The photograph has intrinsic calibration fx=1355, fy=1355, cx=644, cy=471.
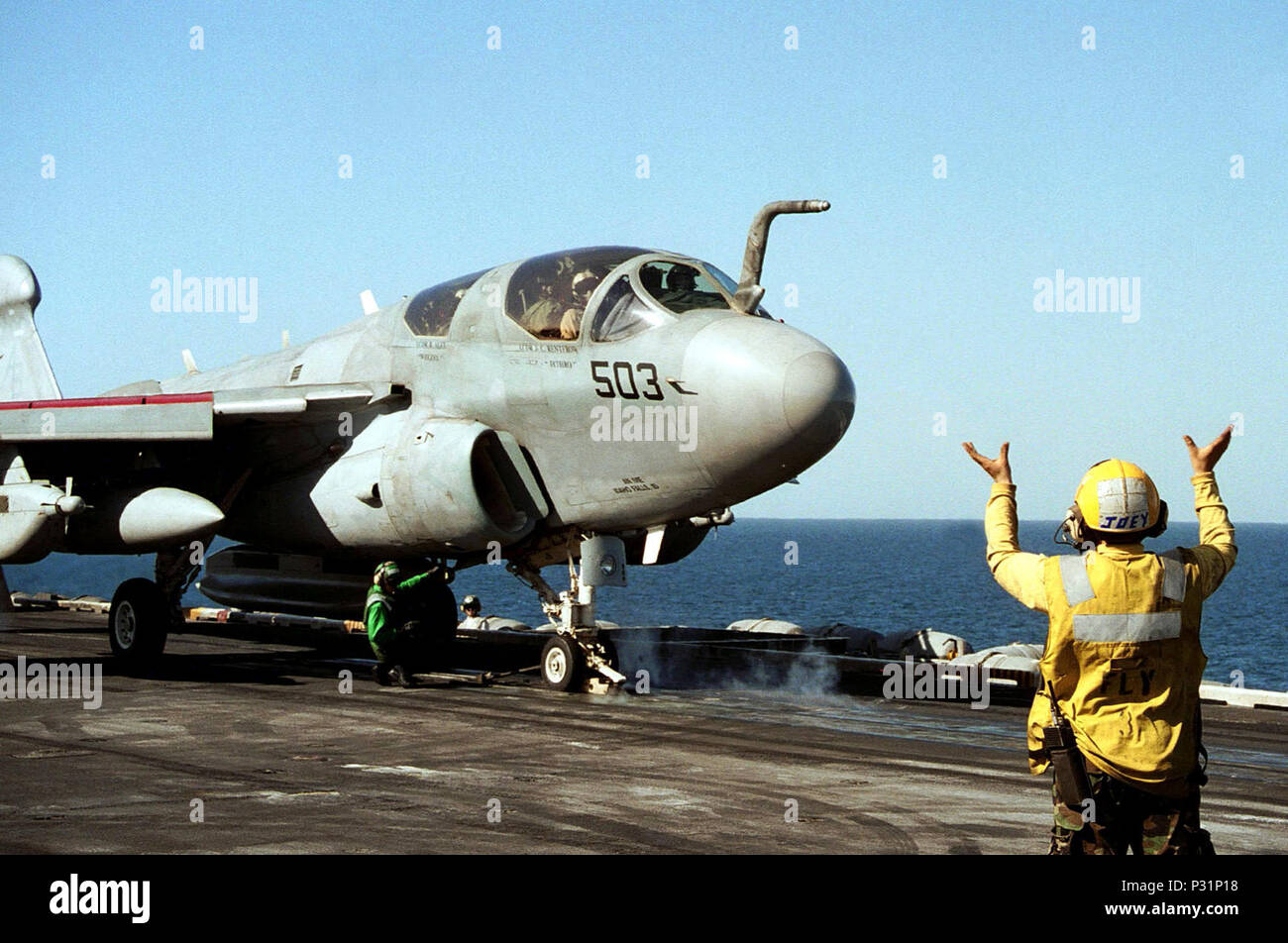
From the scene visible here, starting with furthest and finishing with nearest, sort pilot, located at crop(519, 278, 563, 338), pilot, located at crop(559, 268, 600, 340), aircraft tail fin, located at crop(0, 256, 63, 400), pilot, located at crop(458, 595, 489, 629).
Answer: pilot, located at crop(458, 595, 489, 629) → aircraft tail fin, located at crop(0, 256, 63, 400) → pilot, located at crop(519, 278, 563, 338) → pilot, located at crop(559, 268, 600, 340)

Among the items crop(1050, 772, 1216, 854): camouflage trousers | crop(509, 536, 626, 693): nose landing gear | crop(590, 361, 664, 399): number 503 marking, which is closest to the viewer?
crop(1050, 772, 1216, 854): camouflage trousers

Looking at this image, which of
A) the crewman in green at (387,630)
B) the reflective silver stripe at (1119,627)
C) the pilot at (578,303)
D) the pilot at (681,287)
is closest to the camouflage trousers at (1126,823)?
the reflective silver stripe at (1119,627)

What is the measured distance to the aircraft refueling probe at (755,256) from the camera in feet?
45.5

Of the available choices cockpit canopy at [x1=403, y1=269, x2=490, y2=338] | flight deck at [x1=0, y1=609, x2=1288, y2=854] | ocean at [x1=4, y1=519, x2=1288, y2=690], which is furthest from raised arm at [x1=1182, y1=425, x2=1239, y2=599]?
ocean at [x1=4, y1=519, x2=1288, y2=690]

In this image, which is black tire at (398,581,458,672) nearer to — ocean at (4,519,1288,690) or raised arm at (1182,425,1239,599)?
Result: ocean at (4,519,1288,690)

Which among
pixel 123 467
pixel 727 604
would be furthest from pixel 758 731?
pixel 727 604

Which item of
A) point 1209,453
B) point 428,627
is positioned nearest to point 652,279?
point 428,627

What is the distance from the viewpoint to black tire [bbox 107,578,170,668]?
16969 millimetres

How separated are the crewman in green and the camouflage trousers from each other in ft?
38.2

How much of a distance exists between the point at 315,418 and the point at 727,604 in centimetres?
5953

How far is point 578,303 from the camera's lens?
14.3m

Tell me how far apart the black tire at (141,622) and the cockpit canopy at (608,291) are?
617cm

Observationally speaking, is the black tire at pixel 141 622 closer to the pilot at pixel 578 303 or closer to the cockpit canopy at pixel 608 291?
the cockpit canopy at pixel 608 291
